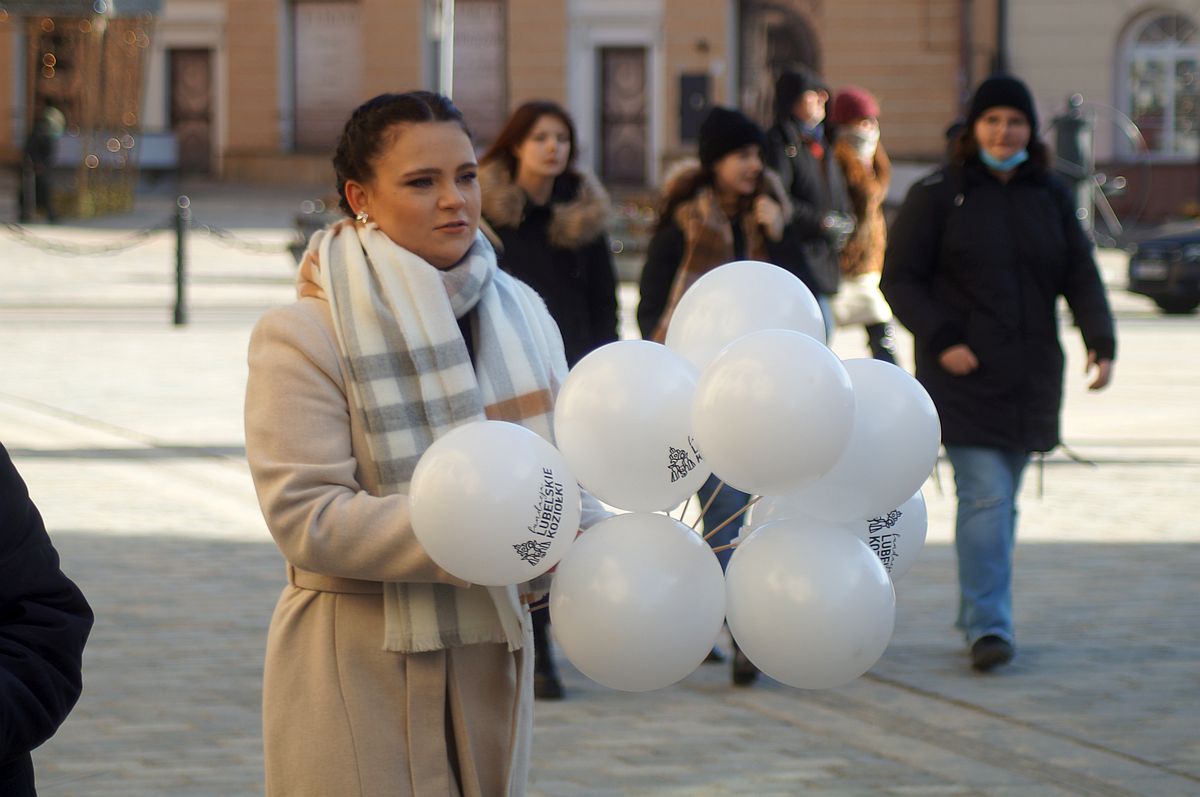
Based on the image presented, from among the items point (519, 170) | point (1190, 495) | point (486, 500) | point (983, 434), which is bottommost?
point (1190, 495)

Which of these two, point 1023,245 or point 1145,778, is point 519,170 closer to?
point 1023,245

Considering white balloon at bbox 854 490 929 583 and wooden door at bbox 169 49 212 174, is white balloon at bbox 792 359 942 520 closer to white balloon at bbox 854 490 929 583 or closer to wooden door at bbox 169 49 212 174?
white balloon at bbox 854 490 929 583

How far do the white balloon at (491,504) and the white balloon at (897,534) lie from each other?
58cm

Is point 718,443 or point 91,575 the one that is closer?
point 718,443

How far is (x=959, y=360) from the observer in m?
6.29

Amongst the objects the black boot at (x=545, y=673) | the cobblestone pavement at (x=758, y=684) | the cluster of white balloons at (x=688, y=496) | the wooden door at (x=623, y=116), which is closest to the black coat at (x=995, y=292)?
the cobblestone pavement at (x=758, y=684)

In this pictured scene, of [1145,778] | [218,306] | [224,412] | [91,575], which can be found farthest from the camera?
[218,306]

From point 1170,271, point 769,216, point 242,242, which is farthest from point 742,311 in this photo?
point 242,242

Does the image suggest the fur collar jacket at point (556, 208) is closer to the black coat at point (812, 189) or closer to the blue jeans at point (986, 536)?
the black coat at point (812, 189)

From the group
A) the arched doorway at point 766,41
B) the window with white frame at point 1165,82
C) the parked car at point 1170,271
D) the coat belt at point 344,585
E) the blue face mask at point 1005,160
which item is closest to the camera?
the coat belt at point 344,585

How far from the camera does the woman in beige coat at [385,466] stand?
2.91 meters

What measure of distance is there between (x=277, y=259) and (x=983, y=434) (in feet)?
79.0

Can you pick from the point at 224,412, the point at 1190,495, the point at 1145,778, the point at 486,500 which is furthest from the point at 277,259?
the point at 486,500

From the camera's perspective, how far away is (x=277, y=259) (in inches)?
1157
